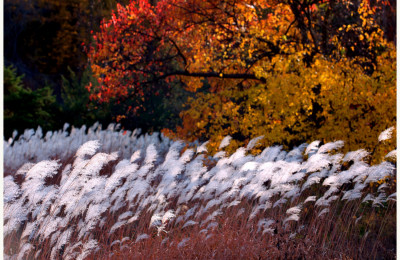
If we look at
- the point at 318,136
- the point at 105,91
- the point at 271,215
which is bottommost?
the point at 271,215

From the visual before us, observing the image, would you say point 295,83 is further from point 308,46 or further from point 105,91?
point 105,91

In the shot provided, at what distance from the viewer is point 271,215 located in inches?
251

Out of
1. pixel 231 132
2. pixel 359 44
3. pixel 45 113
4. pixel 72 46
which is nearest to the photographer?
pixel 231 132

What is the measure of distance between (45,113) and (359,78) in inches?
428

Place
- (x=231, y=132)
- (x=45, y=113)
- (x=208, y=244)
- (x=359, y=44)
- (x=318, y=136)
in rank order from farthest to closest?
1. (x=45, y=113)
2. (x=359, y=44)
3. (x=231, y=132)
4. (x=318, y=136)
5. (x=208, y=244)

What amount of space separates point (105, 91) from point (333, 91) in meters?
5.51

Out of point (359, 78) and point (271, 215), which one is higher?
point (359, 78)

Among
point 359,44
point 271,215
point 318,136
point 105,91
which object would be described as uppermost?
point 359,44

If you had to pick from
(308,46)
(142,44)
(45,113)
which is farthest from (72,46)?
(308,46)

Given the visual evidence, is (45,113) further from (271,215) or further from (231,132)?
(271,215)

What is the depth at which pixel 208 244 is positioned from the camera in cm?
508

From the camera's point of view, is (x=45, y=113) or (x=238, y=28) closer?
(x=238, y=28)

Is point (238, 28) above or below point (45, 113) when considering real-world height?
above

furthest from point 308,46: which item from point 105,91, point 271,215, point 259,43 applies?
point 105,91
